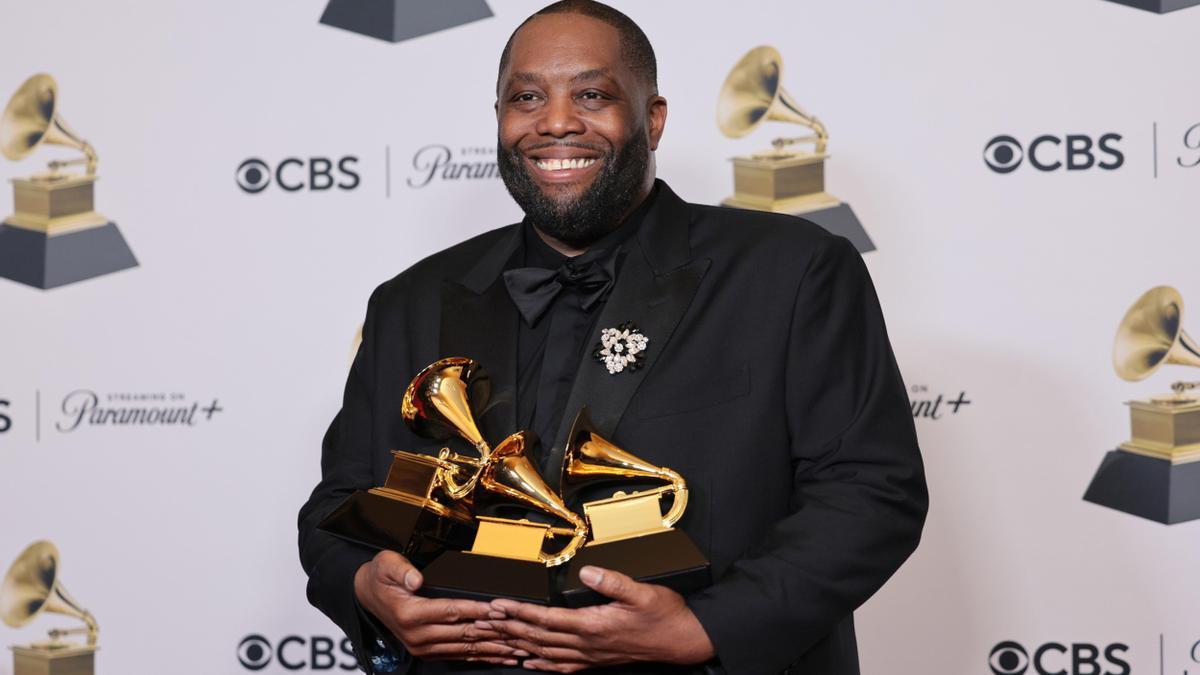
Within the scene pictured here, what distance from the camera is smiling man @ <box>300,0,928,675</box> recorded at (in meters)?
1.60

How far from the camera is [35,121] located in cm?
295

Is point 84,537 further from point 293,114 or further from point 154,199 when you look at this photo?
point 293,114

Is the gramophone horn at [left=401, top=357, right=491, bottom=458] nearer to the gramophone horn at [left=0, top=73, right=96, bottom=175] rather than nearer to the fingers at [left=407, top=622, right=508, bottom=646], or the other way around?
the fingers at [left=407, top=622, right=508, bottom=646]

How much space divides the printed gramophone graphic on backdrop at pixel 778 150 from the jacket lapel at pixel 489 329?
0.92 m

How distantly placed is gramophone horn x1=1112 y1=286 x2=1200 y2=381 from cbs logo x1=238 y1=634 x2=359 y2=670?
5.81ft

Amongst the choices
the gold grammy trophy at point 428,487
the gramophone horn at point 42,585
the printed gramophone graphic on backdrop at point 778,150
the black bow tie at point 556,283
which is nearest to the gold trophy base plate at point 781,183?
the printed gramophone graphic on backdrop at point 778,150

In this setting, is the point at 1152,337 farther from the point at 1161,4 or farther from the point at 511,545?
the point at 511,545

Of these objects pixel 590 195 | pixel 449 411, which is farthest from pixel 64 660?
pixel 590 195

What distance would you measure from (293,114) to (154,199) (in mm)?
361

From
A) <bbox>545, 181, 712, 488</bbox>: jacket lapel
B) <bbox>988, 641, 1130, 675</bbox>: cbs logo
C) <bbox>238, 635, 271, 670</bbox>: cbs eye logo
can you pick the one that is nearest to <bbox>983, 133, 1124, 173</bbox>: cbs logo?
<bbox>988, 641, 1130, 675</bbox>: cbs logo

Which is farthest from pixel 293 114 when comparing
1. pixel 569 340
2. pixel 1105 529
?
pixel 1105 529

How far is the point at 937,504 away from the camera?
9.08ft

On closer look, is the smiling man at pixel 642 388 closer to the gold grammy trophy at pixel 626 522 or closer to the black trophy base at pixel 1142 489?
the gold grammy trophy at pixel 626 522

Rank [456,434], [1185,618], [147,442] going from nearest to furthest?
[456,434], [1185,618], [147,442]
